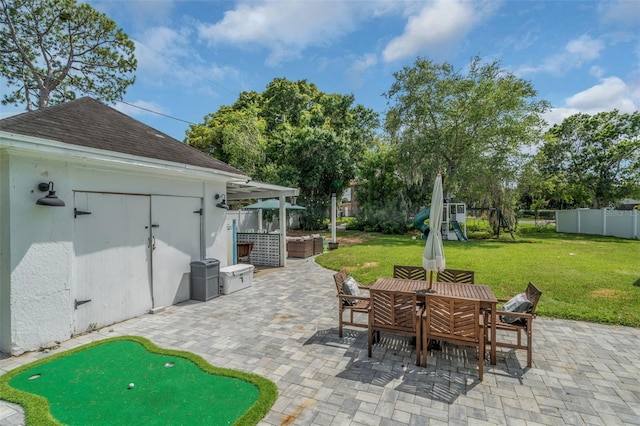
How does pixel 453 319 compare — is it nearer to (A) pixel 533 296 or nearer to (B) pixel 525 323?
(B) pixel 525 323

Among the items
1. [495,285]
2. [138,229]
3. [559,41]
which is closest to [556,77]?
[559,41]

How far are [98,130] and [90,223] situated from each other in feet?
6.90

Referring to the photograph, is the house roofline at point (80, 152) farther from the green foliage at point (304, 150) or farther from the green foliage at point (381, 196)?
the green foliage at point (381, 196)

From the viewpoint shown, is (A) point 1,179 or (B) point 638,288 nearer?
(A) point 1,179

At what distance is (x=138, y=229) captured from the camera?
5.63 m

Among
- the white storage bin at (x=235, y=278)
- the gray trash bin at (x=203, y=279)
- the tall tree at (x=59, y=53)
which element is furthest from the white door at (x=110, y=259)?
the tall tree at (x=59, y=53)

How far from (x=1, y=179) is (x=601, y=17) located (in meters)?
12.3

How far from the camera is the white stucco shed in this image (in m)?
3.99

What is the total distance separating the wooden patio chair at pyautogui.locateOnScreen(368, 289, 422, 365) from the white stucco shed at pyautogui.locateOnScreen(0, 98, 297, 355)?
4.54 meters

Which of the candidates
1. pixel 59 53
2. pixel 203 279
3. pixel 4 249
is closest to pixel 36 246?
pixel 4 249

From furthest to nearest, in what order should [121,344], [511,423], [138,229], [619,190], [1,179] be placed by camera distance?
[619,190], [138,229], [121,344], [1,179], [511,423]

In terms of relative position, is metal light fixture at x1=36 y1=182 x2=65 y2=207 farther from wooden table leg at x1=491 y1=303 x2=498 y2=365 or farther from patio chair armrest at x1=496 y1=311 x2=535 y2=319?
patio chair armrest at x1=496 y1=311 x2=535 y2=319

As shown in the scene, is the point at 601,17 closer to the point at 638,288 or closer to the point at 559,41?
the point at 559,41

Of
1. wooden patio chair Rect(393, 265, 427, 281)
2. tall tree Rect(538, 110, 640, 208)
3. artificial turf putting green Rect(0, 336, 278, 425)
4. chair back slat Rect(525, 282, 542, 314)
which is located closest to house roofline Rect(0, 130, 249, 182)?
artificial turf putting green Rect(0, 336, 278, 425)
